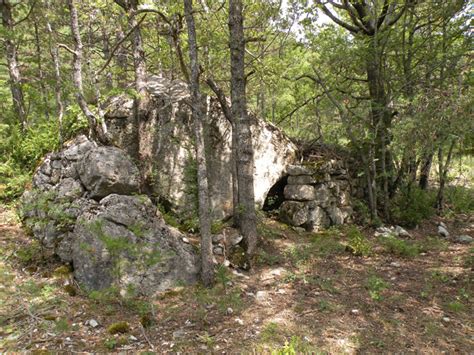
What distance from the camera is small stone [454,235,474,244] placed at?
9.04 meters

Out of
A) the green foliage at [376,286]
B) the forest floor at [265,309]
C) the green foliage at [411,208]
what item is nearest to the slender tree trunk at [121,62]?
the forest floor at [265,309]

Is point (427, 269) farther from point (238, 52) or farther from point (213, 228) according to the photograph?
point (238, 52)

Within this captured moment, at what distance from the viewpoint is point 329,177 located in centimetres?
1034

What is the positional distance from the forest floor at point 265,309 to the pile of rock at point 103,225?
14.8 inches

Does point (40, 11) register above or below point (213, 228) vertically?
above

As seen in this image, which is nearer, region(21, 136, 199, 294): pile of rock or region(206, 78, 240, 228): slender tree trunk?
region(21, 136, 199, 294): pile of rock

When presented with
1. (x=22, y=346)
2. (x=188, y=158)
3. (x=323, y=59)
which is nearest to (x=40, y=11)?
(x=188, y=158)

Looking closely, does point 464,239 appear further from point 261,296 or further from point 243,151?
point 243,151

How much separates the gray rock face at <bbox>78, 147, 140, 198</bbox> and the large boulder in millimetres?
1052

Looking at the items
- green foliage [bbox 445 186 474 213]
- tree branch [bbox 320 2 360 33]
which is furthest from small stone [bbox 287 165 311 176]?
green foliage [bbox 445 186 474 213]

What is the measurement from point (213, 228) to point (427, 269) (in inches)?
213

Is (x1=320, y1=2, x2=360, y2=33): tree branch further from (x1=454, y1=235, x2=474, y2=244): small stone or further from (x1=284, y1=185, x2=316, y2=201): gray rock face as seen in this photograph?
(x1=454, y1=235, x2=474, y2=244): small stone

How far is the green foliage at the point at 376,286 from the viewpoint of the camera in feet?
19.4

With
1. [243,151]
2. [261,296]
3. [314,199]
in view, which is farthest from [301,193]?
[261,296]
